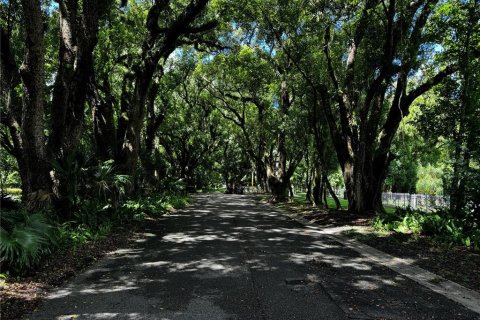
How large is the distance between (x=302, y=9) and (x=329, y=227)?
27.2 ft

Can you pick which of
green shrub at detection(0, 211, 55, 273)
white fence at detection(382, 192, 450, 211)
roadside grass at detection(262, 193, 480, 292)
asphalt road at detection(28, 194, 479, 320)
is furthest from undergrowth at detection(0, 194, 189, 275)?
white fence at detection(382, 192, 450, 211)

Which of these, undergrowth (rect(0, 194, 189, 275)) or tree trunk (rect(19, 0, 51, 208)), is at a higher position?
tree trunk (rect(19, 0, 51, 208))

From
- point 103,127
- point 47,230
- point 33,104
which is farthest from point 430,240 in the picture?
point 103,127

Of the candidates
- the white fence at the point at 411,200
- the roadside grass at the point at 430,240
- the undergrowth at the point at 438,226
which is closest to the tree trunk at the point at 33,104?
the roadside grass at the point at 430,240

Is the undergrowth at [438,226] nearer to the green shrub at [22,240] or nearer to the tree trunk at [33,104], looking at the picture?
the green shrub at [22,240]

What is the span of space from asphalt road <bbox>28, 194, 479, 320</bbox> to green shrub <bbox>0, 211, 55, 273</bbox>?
0.80 metres

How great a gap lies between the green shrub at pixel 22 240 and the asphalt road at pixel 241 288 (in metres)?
0.80

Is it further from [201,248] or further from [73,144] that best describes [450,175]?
[73,144]

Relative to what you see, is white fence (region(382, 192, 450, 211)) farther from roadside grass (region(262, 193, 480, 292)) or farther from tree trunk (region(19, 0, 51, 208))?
tree trunk (region(19, 0, 51, 208))

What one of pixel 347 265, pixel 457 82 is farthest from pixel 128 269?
pixel 457 82

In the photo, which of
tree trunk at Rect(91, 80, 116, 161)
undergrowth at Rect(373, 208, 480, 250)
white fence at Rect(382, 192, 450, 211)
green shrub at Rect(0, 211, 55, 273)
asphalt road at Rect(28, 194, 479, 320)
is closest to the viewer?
asphalt road at Rect(28, 194, 479, 320)

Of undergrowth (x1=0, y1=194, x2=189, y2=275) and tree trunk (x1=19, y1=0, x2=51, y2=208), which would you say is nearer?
undergrowth (x1=0, y1=194, x2=189, y2=275)

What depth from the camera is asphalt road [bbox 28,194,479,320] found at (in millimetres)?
4719

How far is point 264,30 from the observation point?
56.3 ft
